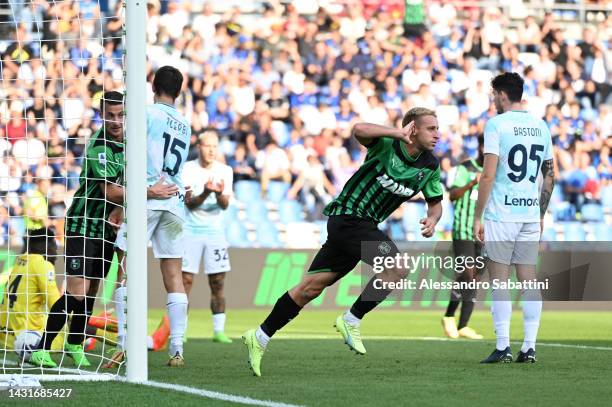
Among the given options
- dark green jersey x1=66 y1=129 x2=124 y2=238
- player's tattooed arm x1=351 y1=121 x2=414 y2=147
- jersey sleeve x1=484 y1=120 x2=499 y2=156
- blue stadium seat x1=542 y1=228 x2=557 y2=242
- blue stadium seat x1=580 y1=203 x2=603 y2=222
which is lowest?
blue stadium seat x1=542 y1=228 x2=557 y2=242

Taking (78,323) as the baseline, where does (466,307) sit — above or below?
below

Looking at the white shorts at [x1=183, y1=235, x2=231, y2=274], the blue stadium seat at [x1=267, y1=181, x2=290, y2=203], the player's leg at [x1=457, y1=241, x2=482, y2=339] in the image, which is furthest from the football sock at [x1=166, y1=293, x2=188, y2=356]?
the blue stadium seat at [x1=267, y1=181, x2=290, y2=203]

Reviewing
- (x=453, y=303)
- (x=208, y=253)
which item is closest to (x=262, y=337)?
(x=208, y=253)

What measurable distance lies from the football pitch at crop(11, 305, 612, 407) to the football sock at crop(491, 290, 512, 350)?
313 millimetres

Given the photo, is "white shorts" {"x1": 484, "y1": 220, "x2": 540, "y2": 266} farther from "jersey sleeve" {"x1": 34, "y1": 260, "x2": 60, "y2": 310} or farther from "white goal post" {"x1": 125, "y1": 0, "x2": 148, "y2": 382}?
"jersey sleeve" {"x1": 34, "y1": 260, "x2": 60, "y2": 310}

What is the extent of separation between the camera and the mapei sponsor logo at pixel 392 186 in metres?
8.51

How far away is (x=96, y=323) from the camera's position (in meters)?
10.7

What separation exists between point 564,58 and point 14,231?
39.1 ft

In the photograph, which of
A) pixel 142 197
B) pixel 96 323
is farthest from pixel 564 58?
pixel 142 197

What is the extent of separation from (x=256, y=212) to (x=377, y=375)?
36.9 feet

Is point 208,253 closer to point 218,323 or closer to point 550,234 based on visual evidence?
point 218,323

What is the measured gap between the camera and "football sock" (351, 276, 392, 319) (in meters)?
8.55

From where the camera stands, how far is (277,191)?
65.0 ft

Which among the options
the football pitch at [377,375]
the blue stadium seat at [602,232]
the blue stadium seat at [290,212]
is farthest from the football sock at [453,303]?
the blue stadium seat at [602,232]
